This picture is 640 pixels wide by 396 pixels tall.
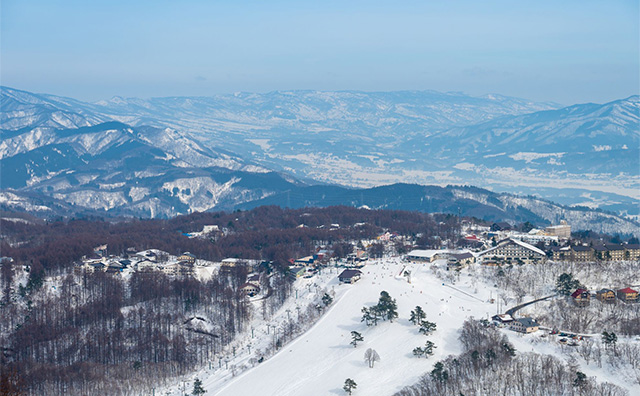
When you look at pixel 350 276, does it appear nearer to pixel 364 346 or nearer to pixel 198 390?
pixel 364 346

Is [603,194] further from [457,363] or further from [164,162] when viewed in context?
[457,363]

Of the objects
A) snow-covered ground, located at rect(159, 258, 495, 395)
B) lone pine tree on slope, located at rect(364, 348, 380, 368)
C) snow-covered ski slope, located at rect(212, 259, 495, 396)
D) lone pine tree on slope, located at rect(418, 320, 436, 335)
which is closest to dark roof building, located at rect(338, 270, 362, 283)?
snow-covered ground, located at rect(159, 258, 495, 395)

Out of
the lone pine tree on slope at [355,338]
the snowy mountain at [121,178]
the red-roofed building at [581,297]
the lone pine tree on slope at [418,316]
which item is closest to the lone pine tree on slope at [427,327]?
the lone pine tree on slope at [418,316]

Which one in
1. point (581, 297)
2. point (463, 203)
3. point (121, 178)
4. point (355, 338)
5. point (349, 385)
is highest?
point (581, 297)

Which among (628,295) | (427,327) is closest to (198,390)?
(427,327)

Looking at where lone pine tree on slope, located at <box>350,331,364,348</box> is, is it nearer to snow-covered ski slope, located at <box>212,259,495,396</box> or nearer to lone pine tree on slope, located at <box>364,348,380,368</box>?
snow-covered ski slope, located at <box>212,259,495,396</box>

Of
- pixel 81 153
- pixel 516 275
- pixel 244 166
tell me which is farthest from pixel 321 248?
pixel 81 153
